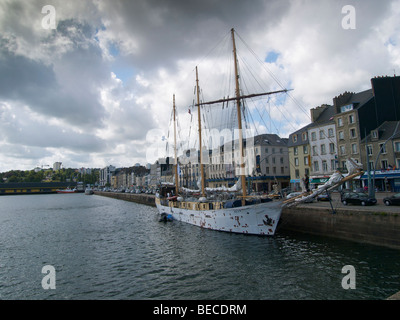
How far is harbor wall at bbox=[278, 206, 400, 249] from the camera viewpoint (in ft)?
65.2

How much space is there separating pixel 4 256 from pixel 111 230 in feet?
42.8

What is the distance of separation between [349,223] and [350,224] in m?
0.12

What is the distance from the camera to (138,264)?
63.2 feet

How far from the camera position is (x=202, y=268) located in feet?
57.7

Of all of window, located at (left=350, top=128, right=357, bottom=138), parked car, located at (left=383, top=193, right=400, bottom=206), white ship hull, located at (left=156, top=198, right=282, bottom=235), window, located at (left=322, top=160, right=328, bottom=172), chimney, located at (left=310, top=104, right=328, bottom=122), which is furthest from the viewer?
chimney, located at (left=310, top=104, right=328, bottom=122)

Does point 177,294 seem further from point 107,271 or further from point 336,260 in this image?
point 336,260

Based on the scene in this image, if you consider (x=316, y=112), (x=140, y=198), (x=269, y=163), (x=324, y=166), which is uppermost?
(x=316, y=112)

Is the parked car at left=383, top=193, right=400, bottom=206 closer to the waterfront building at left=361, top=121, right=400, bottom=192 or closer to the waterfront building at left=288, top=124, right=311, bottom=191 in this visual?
the waterfront building at left=361, top=121, right=400, bottom=192

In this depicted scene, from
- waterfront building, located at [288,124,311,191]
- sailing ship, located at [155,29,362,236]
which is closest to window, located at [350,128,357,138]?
waterfront building, located at [288,124,311,191]

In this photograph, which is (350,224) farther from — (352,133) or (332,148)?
(332,148)

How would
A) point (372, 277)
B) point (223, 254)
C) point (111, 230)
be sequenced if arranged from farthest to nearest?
point (111, 230)
point (223, 254)
point (372, 277)

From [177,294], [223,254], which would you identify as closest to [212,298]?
[177,294]

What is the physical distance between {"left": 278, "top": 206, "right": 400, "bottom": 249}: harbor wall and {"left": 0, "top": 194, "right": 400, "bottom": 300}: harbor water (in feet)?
3.28

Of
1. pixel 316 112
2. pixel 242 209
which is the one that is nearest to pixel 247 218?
pixel 242 209
